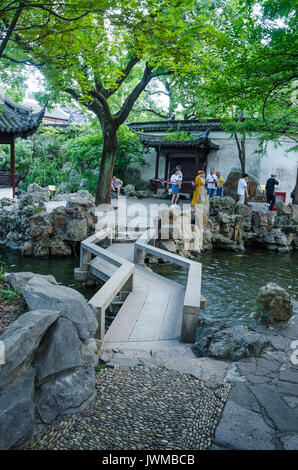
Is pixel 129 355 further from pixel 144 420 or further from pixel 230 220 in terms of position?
pixel 230 220

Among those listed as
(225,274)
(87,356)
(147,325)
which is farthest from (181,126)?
(87,356)

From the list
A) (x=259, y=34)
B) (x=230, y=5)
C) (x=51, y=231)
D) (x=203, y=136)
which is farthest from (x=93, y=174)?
(x=259, y=34)

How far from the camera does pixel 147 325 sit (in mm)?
5504

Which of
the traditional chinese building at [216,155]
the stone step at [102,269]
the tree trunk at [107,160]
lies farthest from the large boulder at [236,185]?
the stone step at [102,269]

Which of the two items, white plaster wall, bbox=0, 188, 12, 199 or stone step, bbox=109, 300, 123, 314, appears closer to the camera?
stone step, bbox=109, 300, 123, 314

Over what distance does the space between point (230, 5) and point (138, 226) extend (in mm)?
8626

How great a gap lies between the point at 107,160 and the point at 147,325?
9.41 metres

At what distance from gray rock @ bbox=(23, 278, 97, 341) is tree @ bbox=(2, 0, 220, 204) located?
325 cm

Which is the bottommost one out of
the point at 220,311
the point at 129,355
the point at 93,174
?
the point at 220,311

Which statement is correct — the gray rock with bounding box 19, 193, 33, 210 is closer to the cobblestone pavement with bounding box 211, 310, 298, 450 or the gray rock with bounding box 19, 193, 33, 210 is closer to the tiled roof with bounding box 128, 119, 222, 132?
the tiled roof with bounding box 128, 119, 222, 132

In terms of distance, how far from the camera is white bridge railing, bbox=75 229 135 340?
4562 millimetres

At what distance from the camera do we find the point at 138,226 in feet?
Result: 40.5

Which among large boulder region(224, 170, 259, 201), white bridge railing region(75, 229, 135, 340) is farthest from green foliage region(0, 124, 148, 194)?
white bridge railing region(75, 229, 135, 340)

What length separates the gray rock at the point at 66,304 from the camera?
10.7 feet
